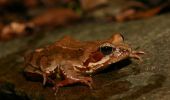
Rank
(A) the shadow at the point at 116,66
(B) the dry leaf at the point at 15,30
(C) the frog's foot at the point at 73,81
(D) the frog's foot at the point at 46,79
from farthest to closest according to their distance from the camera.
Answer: (B) the dry leaf at the point at 15,30, (A) the shadow at the point at 116,66, (D) the frog's foot at the point at 46,79, (C) the frog's foot at the point at 73,81

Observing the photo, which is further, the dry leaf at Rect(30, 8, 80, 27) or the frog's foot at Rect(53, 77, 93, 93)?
the dry leaf at Rect(30, 8, 80, 27)

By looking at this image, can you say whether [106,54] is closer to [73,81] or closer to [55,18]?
[73,81]

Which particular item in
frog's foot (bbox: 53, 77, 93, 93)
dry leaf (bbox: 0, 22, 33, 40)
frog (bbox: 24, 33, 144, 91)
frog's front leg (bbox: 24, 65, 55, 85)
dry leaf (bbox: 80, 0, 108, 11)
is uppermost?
dry leaf (bbox: 80, 0, 108, 11)

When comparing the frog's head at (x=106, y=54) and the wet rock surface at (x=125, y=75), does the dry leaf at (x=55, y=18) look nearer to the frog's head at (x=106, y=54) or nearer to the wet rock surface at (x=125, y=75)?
the wet rock surface at (x=125, y=75)

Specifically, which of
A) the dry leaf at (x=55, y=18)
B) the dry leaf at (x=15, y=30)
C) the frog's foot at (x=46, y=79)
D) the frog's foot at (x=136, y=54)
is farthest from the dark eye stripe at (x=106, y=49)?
the dry leaf at (x=15, y=30)

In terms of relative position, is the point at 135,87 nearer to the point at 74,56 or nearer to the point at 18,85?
the point at 74,56

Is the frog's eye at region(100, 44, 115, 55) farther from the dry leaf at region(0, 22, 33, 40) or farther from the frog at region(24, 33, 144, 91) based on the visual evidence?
the dry leaf at region(0, 22, 33, 40)

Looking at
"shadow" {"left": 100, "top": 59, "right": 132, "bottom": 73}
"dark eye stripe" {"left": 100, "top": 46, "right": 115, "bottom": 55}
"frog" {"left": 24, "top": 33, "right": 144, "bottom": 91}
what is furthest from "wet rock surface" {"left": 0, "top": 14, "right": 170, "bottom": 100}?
"dark eye stripe" {"left": 100, "top": 46, "right": 115, "bottom": 55}

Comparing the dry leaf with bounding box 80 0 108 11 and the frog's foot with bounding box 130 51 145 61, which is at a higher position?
the dry leaf with bounding box 80 0 108 11

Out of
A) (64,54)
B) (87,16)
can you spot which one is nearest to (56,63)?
(64,54)
